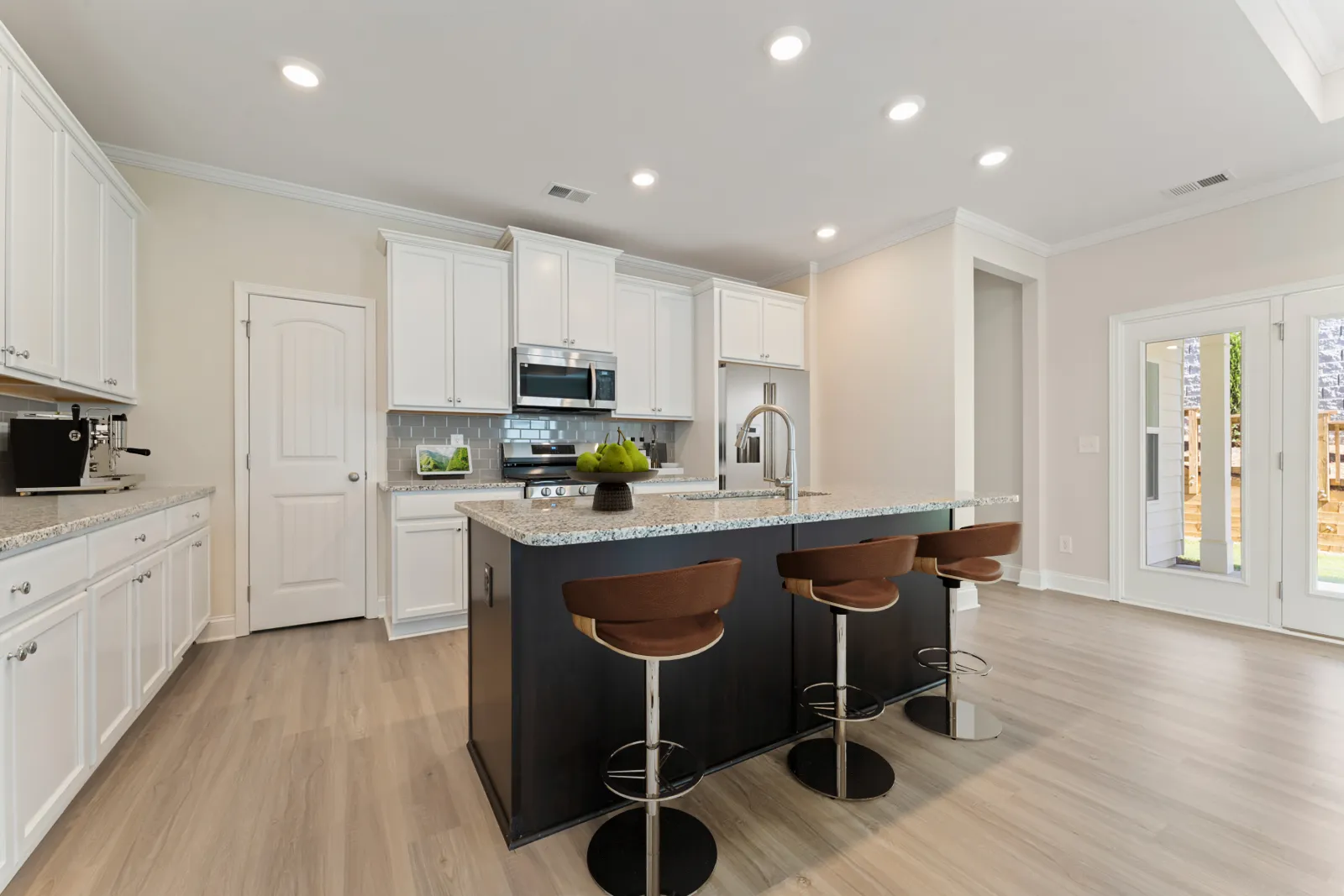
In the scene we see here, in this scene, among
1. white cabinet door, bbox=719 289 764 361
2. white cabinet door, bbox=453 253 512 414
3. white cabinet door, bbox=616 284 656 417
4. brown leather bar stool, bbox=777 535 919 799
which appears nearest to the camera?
brown leather bar stool, bbox=777 535 919 799

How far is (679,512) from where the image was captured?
1864mm

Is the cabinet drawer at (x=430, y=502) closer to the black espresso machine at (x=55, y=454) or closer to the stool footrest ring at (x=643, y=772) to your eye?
the black espresso machine at (x=55, y=454)


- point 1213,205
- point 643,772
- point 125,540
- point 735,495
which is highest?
point 1213,205

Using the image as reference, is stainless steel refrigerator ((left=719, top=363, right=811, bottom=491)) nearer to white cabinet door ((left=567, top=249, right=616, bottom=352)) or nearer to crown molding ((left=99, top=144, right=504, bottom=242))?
white cabinet door ((left=567, top=249, right=616, bottom=352))

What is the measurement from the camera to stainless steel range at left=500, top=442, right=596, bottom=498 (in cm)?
384

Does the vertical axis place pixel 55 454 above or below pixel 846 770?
above

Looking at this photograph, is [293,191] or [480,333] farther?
[480,333]

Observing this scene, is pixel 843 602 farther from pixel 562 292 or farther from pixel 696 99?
pixel 562 292

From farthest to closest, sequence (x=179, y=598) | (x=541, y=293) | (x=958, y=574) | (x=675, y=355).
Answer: (x=675, y=355)
(x=541, y=293)
(x=179, y=598)
(x=958, y=574)

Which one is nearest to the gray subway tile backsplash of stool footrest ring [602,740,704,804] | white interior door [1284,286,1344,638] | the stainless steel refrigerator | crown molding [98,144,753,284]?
the stainless steel refrigerator

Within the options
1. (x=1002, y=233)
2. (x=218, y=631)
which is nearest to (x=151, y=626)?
(x=218, y=631)

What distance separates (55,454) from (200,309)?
1285mm

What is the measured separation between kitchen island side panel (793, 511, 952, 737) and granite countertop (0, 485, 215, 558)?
220 centimetres

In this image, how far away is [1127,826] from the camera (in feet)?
5.59
